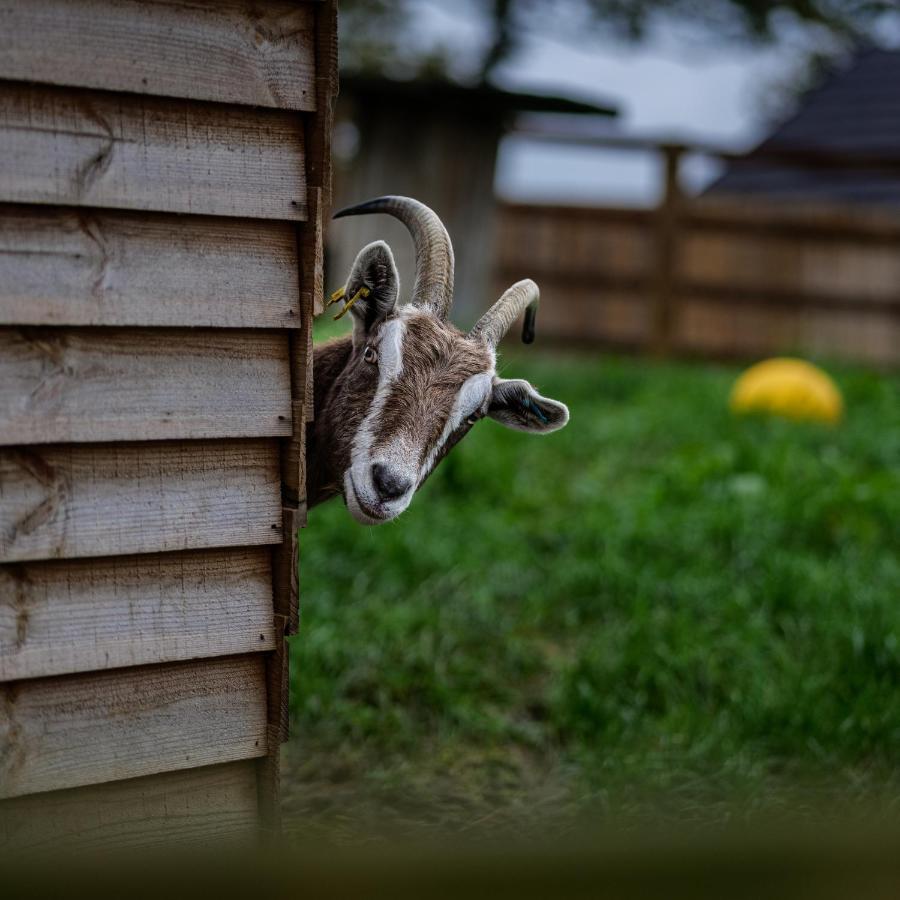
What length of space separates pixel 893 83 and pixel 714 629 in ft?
60.2

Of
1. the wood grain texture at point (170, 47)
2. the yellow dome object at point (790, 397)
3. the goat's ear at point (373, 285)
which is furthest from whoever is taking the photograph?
the yellow dome object at point (790, 397)

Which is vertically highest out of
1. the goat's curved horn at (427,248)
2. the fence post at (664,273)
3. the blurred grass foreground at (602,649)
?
the fence post at (664,273)

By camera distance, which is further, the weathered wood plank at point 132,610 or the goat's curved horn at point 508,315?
the goat's curved horn at point 508,315

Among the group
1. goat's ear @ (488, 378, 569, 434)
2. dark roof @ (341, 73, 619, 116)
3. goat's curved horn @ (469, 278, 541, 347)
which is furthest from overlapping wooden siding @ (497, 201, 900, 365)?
goat's ear @ (488, 378, 569, 434)

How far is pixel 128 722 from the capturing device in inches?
93.4

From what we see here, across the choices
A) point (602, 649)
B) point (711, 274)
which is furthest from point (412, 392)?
point (711, 274)

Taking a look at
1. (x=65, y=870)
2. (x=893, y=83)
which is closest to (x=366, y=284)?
(x=65, y=870)

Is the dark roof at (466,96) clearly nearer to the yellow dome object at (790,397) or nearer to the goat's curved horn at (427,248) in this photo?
the yellow dome object at (790,397)

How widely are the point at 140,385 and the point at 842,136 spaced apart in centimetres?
1914

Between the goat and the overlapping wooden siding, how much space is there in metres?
9.46

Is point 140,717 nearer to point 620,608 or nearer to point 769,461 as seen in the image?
point 620,608

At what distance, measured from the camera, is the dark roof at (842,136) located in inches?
704

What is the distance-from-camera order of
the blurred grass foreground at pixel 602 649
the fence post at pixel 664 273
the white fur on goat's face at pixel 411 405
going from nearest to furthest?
the white fur on goat's face at pixel 411 405 → the blurred grass foreground at pixel 602 649 → the fence post at pixel 664 273

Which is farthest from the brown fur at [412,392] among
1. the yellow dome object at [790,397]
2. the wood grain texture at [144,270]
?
the yellow dome object at [790,397]
